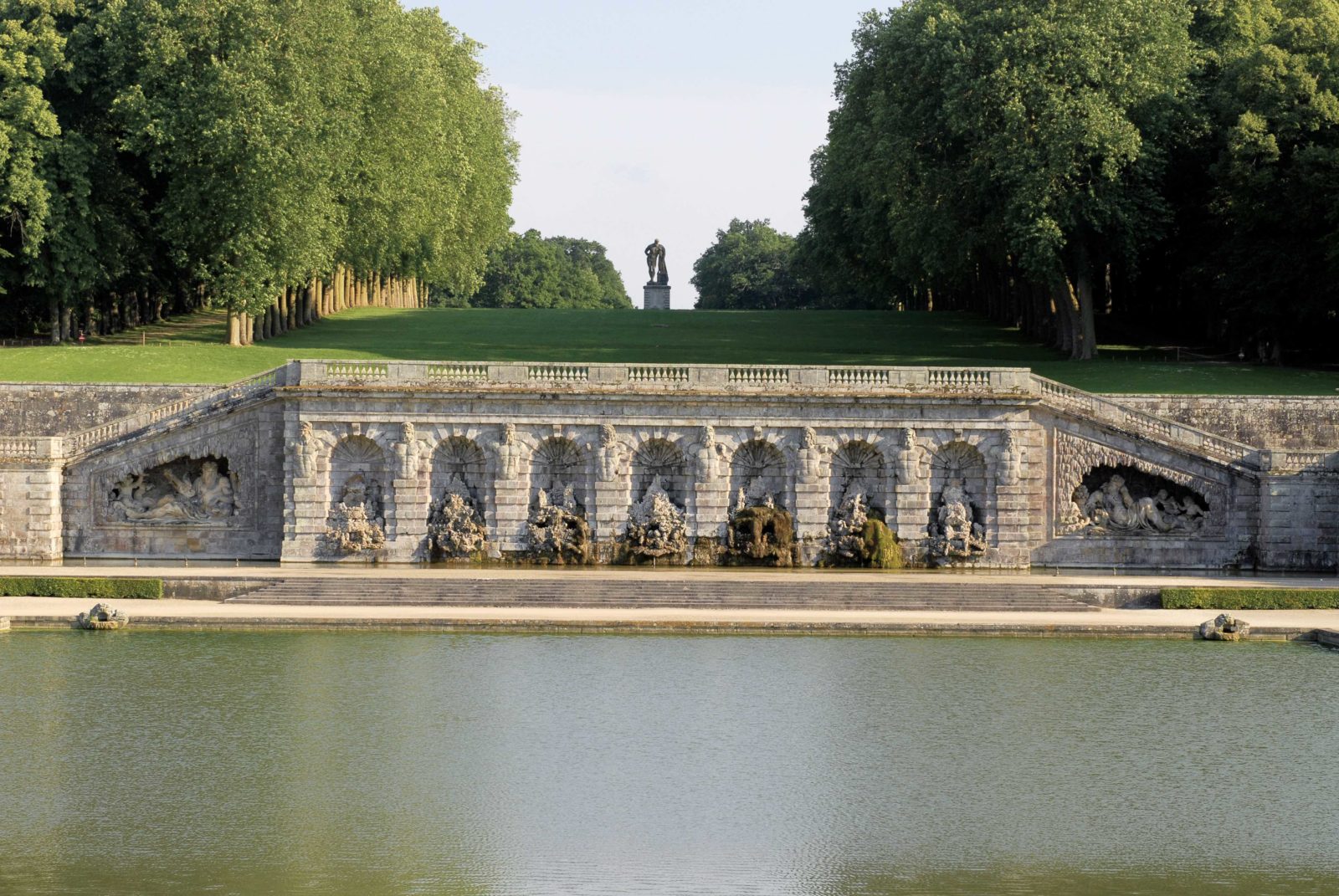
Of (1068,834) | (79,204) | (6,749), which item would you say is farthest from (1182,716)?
(79,204)

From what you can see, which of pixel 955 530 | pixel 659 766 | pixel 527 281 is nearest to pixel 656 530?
pixel 955 530

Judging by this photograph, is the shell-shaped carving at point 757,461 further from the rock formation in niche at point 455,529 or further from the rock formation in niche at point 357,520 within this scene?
the rock formation in niche at point 357,520

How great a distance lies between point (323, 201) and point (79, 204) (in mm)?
9296

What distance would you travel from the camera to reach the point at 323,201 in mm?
73250

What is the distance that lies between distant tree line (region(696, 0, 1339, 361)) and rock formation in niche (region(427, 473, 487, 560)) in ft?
82.2

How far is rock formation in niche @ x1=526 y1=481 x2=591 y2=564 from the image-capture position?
2199 inches

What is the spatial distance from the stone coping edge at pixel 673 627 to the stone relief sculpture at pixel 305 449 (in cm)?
1048

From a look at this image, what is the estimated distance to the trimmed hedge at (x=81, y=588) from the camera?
4859cm

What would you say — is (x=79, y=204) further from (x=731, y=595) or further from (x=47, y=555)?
(x=731, y=595)

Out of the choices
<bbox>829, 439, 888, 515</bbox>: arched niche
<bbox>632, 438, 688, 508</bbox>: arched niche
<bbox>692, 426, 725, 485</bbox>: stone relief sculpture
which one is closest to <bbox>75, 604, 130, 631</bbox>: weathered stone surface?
<bbox>632, 438, 688, 508</bbox>: arched niche

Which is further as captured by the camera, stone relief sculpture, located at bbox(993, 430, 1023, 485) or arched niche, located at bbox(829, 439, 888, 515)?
arched niche, located at bbox(829, 439, 888, 515)

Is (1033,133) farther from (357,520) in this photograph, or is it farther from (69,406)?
(69,406)

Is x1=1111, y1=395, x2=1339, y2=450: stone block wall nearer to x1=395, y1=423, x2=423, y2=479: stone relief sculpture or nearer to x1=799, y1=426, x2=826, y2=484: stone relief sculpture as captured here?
x1=799, y1=426, x2=826, y2=484: stone relief sculpture

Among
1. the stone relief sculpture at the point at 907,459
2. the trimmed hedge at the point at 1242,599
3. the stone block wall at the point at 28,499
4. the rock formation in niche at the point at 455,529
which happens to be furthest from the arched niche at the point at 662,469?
the stone block wall at the point at 28,499
